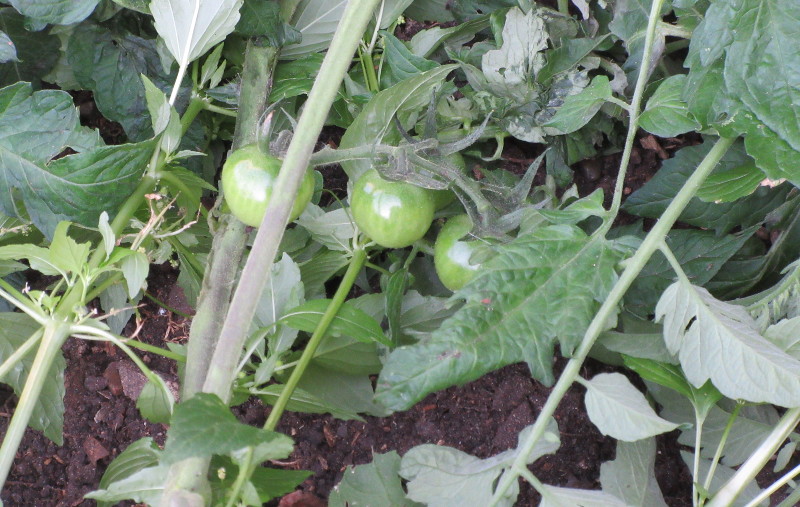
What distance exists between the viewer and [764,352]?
0.75m

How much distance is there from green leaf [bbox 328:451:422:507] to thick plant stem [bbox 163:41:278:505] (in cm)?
22

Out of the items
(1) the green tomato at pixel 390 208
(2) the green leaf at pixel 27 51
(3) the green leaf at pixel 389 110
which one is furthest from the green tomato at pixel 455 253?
(2) the green leaf at pixel 27 51

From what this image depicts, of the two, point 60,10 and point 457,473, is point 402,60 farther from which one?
point 457,473

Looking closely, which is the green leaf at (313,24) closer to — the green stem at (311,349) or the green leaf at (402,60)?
the green leaf at (402,60)

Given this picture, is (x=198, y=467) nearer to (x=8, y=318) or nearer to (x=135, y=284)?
(x=135, y=284)

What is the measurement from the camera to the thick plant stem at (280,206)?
730 millimetres

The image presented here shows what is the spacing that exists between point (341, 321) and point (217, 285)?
0.17 meters

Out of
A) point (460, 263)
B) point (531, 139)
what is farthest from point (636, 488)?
point (531, 139)

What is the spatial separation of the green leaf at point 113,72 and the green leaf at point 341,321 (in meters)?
0.38

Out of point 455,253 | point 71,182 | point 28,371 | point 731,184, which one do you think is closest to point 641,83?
point 731,184

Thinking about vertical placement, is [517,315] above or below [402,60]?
below

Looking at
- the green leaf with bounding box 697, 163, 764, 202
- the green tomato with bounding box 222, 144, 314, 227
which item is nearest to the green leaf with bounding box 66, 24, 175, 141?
the green tomato with bounding box 222, 144, 314, 227

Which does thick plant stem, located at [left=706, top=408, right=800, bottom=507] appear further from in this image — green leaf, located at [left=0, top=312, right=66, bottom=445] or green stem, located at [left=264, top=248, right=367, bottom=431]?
green leaf, located at [left=0, top=312, right=66, bottom=445]

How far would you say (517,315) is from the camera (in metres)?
0.78
